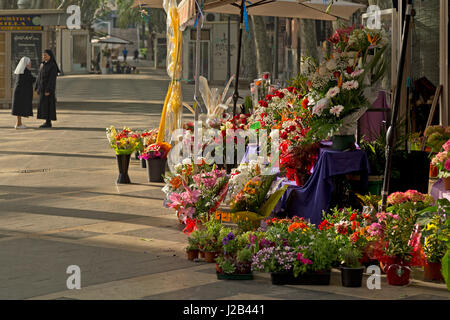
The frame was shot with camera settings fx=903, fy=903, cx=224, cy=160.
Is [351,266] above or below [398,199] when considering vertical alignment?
below

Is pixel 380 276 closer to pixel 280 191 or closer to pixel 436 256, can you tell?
pixel 436 256

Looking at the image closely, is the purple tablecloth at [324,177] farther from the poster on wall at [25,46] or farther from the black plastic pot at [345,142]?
the poster on wall at [25,46]

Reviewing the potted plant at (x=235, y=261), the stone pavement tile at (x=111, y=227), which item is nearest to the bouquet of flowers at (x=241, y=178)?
the stone pavement tile at (x=111, y=227)

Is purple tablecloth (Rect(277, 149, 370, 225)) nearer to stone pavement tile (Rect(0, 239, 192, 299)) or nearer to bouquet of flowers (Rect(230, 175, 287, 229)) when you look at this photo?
bouquet of flowers (Rect(230, 175, 287, 229))

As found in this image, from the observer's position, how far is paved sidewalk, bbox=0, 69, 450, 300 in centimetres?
690

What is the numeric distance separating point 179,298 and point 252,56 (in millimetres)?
38301

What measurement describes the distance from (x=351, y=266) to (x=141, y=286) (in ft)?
5.49

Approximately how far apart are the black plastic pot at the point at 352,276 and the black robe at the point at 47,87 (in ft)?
51.2

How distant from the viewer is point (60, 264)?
7.76 m

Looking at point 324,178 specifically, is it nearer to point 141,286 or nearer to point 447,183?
point 447,183

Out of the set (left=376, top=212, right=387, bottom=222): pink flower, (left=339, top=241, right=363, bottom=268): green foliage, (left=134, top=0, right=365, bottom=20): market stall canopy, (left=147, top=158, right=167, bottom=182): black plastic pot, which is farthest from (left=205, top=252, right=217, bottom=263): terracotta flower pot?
(left=134, top=0, right=365, bottom=20): market stall canopy

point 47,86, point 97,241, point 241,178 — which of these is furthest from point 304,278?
point 47,86

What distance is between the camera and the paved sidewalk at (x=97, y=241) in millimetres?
6898

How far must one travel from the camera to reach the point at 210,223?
28.0ft
